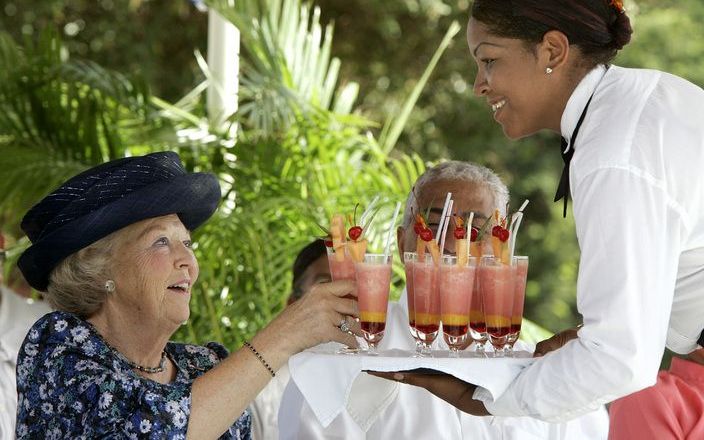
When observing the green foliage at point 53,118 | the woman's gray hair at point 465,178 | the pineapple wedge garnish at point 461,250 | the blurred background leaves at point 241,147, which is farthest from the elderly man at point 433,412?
the green foliage at point 53,118

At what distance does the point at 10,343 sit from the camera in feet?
16.1

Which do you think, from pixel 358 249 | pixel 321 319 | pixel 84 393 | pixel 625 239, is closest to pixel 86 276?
pixel 84 393

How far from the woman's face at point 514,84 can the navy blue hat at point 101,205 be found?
3.17 ft

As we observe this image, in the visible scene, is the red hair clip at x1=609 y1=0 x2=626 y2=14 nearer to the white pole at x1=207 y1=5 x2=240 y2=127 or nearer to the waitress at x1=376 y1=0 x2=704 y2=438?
the waitress at x1=376 y1=0 x2=704 y2=438

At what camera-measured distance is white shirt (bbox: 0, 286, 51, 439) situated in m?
4.66

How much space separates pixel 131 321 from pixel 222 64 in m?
3.41

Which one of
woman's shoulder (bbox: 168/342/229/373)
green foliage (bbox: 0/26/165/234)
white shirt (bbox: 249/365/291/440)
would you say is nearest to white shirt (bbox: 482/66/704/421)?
woman's shoulder (bbox: 168/342/229/373)

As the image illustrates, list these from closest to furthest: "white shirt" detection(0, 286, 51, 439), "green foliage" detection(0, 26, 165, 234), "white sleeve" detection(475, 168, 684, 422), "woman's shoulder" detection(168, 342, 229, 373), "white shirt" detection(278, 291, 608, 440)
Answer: "white sleeve" detection(475, 168, 684, 422) < "woman's shoulder" detection(168, 342, 229, 373) < "white shirt" detection(278, 291, 608, 440) < "white shirt" detection(0, 286, 51, 439) < "green foliage" detection(0, 26, 165, 234)

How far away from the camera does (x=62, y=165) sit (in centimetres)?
582

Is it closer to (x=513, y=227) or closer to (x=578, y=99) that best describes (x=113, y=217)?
(x=513, y=227)

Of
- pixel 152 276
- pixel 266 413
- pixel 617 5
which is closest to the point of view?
pixel 617 5

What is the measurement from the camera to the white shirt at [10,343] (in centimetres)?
466

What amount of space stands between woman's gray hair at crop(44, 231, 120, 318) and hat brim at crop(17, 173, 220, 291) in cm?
3

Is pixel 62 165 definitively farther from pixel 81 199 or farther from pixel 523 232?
pixel 523 232
